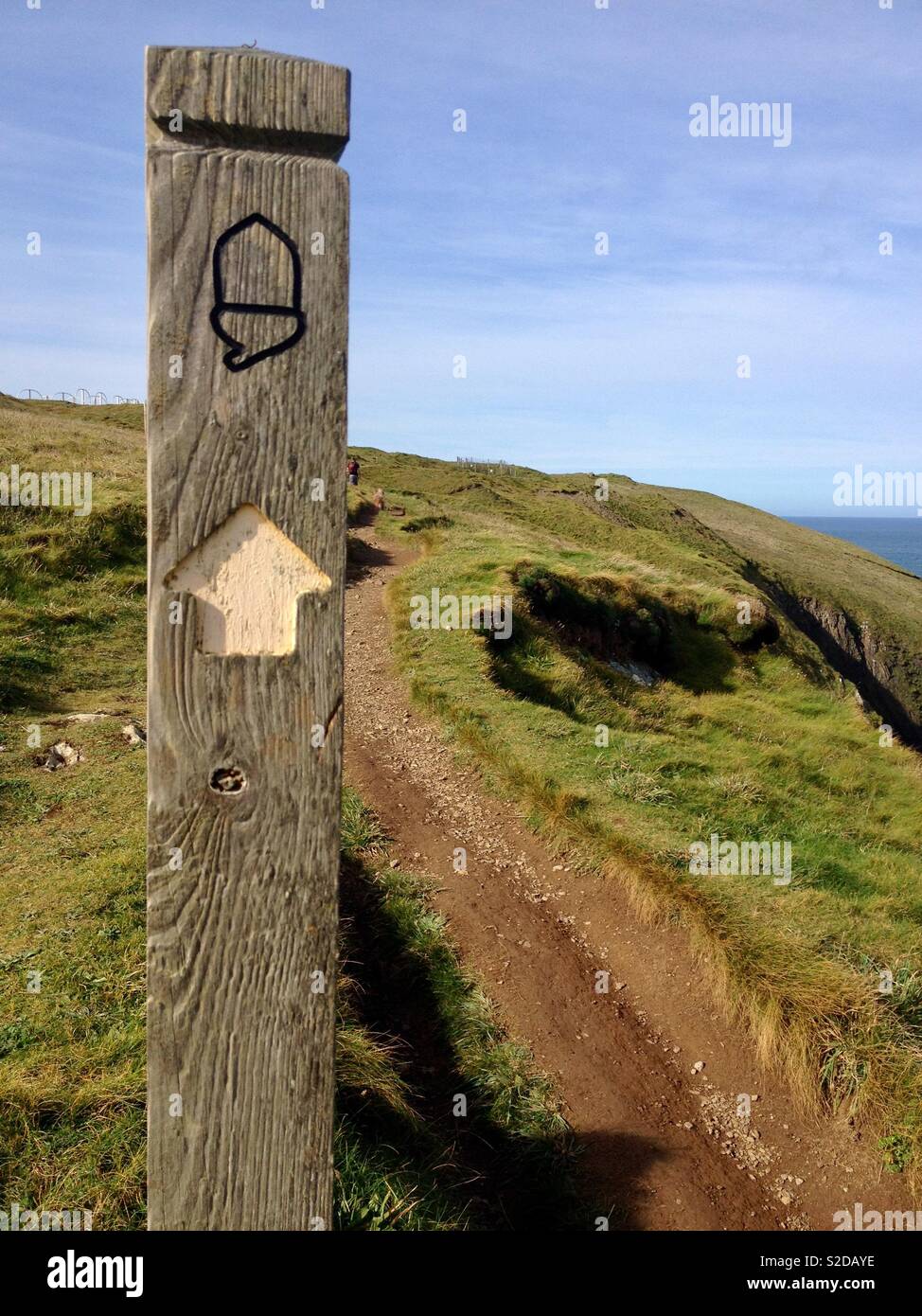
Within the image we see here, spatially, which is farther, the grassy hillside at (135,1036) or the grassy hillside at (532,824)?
the grassy hillside at (532,824)

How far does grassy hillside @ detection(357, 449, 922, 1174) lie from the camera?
6.42 metres

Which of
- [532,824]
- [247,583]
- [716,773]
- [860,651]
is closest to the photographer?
[247,583]

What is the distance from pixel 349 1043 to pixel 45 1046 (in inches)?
68.0

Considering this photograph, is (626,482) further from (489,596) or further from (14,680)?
(14,680)

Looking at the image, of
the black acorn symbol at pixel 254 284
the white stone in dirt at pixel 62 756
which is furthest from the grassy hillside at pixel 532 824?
the black acorn symbol at pixel 254 284

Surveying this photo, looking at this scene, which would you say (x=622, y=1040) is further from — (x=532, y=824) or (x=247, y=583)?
(x=247, y=583)

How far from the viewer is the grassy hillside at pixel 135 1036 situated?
4.09m

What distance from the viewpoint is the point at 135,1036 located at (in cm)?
477

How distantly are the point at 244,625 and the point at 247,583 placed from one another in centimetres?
9

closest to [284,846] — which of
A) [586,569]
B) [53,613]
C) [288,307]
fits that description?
[288,307]

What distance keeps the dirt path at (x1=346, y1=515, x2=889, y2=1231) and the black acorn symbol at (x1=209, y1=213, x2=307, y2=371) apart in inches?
217

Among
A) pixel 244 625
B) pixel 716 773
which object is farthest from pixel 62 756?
pixel 244 625

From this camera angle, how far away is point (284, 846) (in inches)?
73.9

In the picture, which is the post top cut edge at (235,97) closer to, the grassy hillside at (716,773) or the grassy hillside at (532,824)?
the grassy hillside at (532,824)
